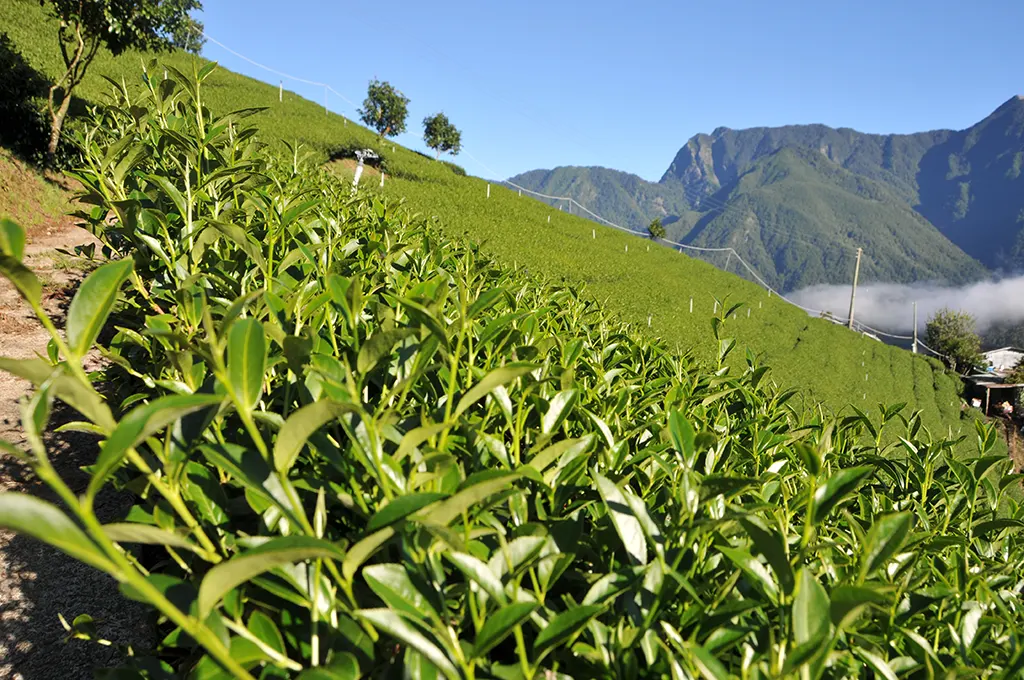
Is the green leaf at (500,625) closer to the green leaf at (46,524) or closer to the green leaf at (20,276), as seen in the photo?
the green leaf at (46,524)

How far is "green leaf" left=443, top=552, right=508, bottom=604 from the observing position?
0.84 metres

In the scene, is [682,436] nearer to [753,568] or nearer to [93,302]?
[753,568]

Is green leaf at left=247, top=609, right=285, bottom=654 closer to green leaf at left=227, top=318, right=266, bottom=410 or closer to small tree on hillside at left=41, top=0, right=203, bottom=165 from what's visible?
green leaf at left=227, top=318, right=266, bottom=410

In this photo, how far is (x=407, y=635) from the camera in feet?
2.51

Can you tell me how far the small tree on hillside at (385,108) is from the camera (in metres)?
52.6

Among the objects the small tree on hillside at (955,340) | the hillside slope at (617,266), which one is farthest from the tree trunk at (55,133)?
the small tree on hillside at (955,340)

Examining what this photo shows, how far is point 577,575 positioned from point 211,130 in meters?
2.38

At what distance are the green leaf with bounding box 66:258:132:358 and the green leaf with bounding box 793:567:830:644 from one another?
103cm

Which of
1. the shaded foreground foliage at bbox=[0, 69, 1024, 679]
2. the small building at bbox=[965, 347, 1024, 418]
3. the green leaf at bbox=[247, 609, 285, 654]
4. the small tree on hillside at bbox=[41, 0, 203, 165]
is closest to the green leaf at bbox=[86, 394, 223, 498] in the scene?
the shaded foreground foliage at bbox=[0, 69, 1024, 679]

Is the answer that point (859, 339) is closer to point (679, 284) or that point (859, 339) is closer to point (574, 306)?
point (679, 284)

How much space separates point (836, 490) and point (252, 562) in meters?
0.93

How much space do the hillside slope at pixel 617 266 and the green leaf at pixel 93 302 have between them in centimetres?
1911

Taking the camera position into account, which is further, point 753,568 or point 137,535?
point 753,568

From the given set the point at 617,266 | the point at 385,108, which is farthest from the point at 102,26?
the point at 385,108
